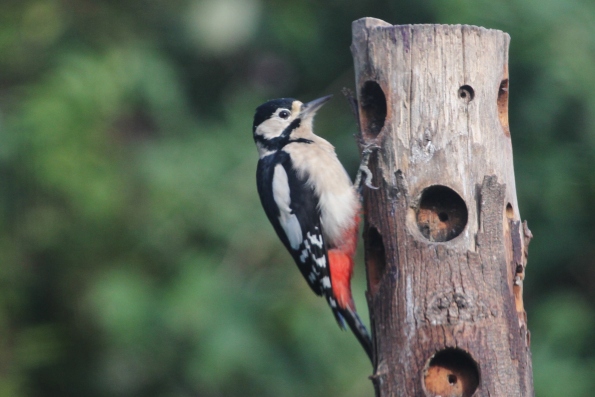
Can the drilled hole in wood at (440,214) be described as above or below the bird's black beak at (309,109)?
below

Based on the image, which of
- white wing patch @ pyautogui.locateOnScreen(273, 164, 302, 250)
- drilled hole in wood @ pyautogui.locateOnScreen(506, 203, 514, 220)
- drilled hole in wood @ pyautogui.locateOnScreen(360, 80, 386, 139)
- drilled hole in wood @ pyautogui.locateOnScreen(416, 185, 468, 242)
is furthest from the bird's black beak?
drilled hole in wood @ pyautogui.locateOnScreen(506, 203, 514, 220)

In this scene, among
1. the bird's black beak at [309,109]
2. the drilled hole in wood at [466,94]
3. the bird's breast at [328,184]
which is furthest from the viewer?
the bird's black beak at [309,109]

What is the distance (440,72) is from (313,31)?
5050 millimetres

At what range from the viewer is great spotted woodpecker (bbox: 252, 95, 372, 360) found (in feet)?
15.1

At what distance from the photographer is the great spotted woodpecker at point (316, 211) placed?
181 inches

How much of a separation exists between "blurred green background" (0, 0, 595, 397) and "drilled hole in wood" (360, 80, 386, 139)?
199cm

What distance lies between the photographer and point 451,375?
11.2 feet

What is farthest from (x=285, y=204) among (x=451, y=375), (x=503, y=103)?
(x=451, y=375)

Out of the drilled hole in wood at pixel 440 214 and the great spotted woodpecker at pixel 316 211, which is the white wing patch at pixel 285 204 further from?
the drilled hole in wood at pixel 440 214

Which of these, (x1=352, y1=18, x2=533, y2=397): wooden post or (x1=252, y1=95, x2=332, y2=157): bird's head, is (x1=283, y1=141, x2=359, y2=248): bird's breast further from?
(x1=352, y1=18, x2=533, y2=397): wooden post

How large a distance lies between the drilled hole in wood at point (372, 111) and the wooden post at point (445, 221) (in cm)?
14

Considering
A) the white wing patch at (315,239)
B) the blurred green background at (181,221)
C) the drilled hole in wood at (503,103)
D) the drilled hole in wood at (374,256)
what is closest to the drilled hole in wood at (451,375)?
the drilled hole in wood at (374,256)

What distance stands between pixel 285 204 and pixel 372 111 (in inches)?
40.8

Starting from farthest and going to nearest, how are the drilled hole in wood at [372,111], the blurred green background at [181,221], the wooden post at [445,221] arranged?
1. the blurred green background at [181,221]
2. the drilled hole in wood at [372,111]
3. the wooden post at [445,221]
